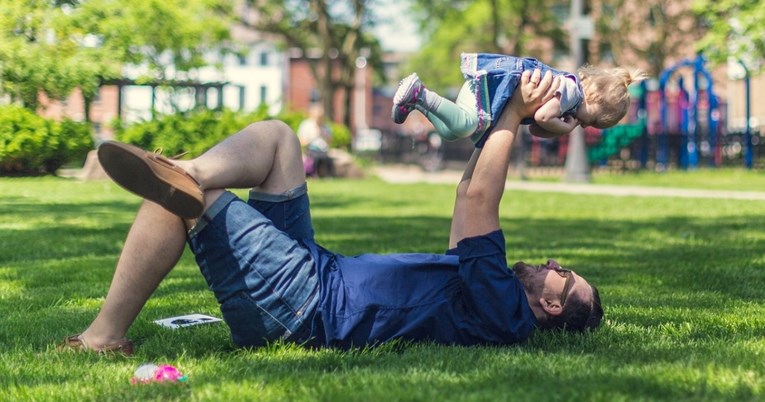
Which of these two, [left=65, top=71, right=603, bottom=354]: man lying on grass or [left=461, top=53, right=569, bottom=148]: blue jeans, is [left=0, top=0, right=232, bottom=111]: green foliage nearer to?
[left=65, top=71, right=603, bottom=354]: man lying on grass

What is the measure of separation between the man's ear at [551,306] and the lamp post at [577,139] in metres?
16.2

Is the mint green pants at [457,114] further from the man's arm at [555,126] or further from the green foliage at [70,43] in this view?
the green foliage at [70,43]

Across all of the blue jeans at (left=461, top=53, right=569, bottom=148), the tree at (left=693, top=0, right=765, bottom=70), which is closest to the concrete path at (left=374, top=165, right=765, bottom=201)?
the tree at (left=693, top=0, right=765, bottom=70)

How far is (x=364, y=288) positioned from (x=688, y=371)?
3.95 ft

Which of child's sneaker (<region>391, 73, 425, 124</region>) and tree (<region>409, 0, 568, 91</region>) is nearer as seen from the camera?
child's sneaker (<region>391, 73, 425, 124</region>)

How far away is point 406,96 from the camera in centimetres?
416

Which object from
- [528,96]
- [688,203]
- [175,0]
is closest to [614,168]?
[688,203]

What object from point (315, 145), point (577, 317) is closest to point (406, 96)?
point (577, 317)

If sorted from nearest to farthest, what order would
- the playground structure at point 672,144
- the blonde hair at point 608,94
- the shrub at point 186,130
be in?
the blonde hair at point 608,94
the shrub at point 186,130
the playground structure at point 672,144

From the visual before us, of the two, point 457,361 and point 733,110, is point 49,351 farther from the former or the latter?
point 733,110

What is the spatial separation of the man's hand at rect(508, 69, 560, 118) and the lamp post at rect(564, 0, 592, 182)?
53.2 ft

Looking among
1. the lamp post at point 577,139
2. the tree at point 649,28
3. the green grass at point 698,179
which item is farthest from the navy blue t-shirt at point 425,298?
the tree at point 649,28

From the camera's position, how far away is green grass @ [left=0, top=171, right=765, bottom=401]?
11.3ft

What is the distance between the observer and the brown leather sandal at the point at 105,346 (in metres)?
4.04
